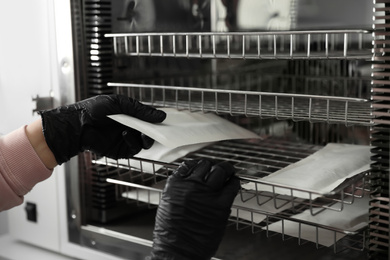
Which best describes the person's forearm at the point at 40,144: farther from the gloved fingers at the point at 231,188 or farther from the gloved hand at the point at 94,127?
the gloved fingers at the point at 231,188

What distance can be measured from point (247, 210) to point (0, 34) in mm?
793

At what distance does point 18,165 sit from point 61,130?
0.12 m

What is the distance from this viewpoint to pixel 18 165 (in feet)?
3.59

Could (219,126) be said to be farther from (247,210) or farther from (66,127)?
(66,127)

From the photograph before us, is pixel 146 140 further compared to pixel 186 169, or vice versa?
pixel 146 140

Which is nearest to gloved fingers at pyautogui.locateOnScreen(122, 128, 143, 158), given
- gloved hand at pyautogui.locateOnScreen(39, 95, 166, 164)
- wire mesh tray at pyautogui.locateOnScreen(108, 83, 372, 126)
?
gloved hand at pyautogui.locateOnScreen(39, 95, 166, 164)

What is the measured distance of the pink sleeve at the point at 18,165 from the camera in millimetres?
1092

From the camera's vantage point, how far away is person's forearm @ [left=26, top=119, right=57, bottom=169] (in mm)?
1097

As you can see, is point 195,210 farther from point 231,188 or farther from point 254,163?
point 254,163

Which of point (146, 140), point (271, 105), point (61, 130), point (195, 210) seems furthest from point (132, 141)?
point (271, 105)

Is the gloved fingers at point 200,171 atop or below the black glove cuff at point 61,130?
below

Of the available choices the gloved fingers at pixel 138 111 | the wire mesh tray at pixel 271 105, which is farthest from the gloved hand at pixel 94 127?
the wire mesh tray at pixel 271 105

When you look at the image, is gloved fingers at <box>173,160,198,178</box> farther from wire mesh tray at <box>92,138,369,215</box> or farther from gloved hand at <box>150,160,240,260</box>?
wire mesh tray at <box>92,138,369,215</box>

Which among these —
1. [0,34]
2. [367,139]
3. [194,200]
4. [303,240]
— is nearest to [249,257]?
[303,240]
